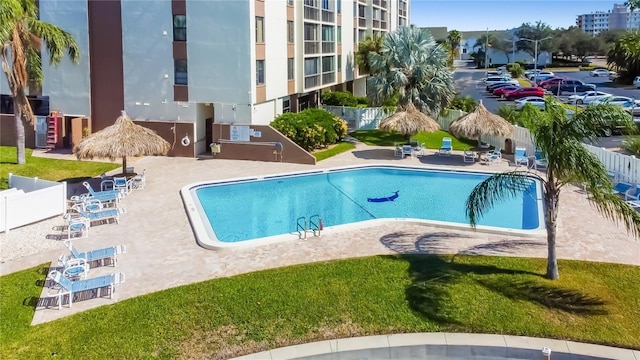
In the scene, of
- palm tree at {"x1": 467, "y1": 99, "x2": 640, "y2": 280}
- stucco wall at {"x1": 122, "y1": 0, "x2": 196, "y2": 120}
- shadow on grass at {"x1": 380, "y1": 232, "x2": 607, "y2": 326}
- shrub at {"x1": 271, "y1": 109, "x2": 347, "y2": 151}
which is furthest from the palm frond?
stucco wall at {"x1": 122, "y1": 0, "x2": 196, "y2": 120}

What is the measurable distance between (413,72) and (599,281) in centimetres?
2455

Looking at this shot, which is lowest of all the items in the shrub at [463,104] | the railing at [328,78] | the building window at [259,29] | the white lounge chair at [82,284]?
the white lounge chair at [82,284]

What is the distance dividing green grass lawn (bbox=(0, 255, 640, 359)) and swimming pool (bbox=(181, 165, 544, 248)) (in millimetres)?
3301

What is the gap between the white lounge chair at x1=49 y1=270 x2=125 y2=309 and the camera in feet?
40.6

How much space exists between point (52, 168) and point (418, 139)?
781 inches

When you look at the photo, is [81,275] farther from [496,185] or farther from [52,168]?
[52,168]

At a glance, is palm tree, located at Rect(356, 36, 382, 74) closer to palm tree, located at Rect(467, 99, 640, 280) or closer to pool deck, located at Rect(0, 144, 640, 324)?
pool deck, located at Rect(0, 144, 640, 324)

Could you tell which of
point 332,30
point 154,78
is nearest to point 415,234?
point 154,78

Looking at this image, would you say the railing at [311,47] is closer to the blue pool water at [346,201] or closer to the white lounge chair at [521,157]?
the blue pool water at [346,201]

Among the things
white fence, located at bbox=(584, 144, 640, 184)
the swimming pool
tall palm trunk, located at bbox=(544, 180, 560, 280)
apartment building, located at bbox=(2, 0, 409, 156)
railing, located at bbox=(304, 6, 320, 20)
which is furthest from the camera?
railing, located at bbox=(304, 6, 320, 20)

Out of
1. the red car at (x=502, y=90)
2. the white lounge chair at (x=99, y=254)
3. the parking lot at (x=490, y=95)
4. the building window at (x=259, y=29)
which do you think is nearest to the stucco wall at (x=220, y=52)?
the building window at (x=259, y=29)

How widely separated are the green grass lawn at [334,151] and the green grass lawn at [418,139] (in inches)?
61.8

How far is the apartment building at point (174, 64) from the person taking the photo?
29578 millimetres

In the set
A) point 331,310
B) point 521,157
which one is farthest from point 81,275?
point 521,157
